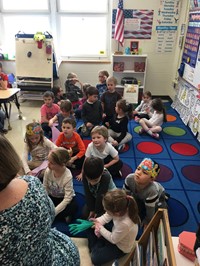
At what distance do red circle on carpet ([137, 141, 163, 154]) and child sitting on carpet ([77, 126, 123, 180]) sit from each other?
0.72 meters

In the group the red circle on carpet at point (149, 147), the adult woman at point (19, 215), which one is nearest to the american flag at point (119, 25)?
the red circle on carpet at point (149, 147)

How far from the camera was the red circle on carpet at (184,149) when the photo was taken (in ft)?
10.2

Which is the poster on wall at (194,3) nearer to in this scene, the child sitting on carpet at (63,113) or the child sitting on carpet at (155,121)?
the child sitting on carpet at (155,121)

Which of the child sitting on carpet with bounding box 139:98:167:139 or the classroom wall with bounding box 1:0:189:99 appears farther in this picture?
the classroom wall with bounding box 1:0:189:99

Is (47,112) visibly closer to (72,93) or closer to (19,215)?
(72,93)

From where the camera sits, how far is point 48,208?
874 millimetres

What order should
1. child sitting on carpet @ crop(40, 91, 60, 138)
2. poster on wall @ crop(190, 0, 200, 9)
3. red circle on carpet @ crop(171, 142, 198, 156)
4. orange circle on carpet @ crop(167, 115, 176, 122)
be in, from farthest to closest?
orange circle on carpet @ crop(167, 115, 176, 122), poster on wall @ crop(190, 0, 200, 9), child sitting on carpet @ crop(40, 91, 60, 138), red circle on carpet @ crop(171, 142, 198, 156)

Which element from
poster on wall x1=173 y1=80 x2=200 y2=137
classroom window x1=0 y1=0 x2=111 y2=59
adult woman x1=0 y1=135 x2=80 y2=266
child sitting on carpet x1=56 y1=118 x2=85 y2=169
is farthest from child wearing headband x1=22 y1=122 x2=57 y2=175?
classroom window x1=0 y1=0 x2=111 y2=59

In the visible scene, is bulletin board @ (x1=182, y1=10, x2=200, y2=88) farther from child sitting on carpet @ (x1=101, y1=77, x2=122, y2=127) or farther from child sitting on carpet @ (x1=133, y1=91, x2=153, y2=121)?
child sitting on carpet @ (x1=101, y1=77, x2=122, y2=127)

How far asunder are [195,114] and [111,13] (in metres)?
2.80

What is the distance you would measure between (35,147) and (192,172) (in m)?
1.82

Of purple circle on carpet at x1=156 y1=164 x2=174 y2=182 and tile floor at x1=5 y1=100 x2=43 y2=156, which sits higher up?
tile floor at x1=5 y1=100 x2=43 y2=156

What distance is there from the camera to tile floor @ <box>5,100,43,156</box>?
3.35 meters

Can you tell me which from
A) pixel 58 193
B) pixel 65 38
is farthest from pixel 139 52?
pixel 58 193
